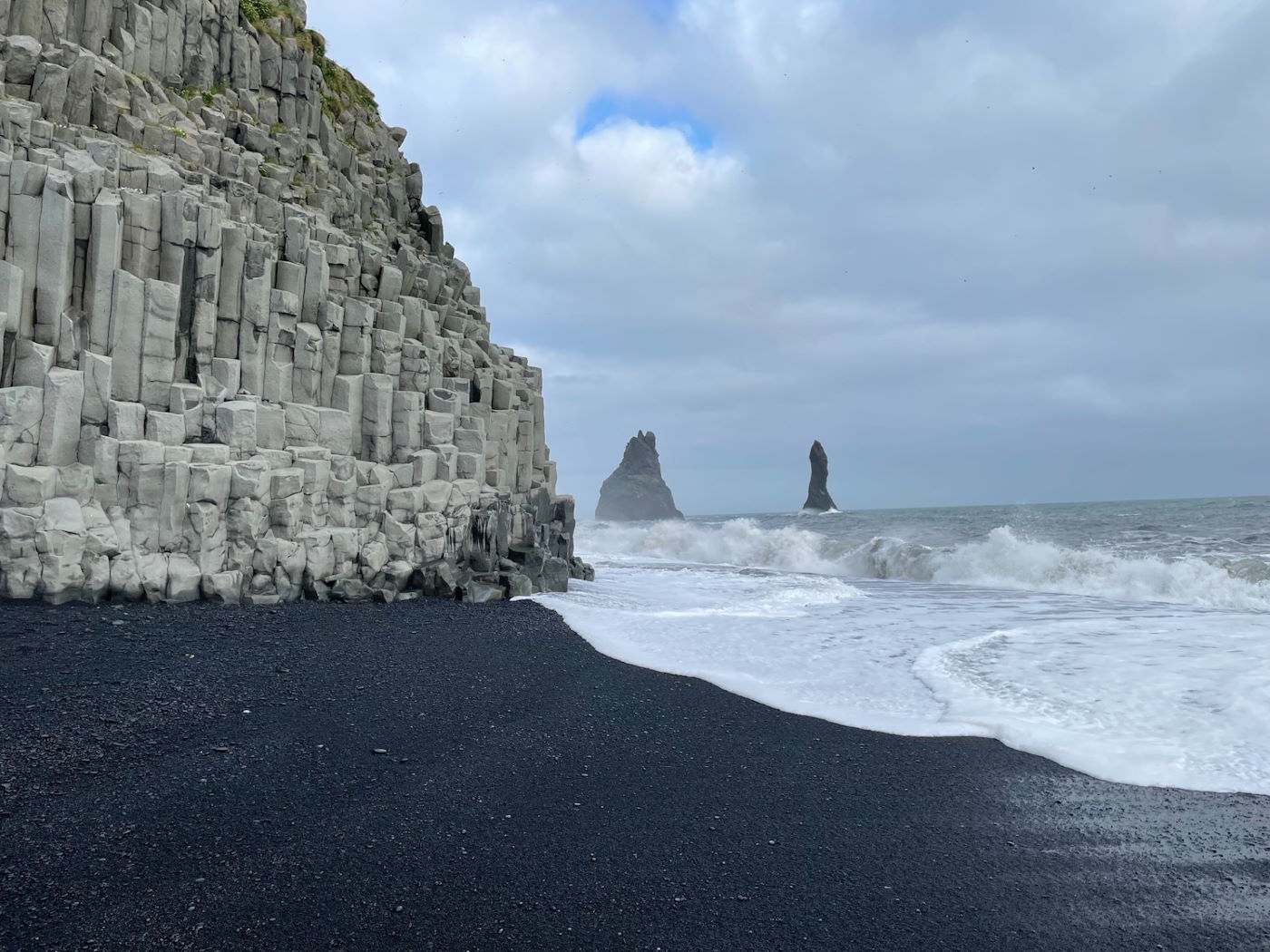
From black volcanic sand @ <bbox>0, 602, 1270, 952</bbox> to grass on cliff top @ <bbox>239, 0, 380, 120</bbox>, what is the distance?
61.5ft

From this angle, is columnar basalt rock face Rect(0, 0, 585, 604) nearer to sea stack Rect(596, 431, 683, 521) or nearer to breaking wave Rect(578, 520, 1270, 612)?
breaking wave Rect(578, 520, 1270, 612)

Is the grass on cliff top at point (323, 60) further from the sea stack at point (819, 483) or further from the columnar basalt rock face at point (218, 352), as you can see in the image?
the sea stack at point (819, 483)

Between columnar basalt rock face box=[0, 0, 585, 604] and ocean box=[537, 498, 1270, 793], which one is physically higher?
columnar basalt rock face box=[0, 0, 585, 604]

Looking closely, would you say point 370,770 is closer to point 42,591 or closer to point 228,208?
point 42,591

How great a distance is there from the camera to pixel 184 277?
1370 cm

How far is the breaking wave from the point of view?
19.4 meters

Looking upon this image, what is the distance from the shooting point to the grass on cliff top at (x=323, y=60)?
65.5 ft

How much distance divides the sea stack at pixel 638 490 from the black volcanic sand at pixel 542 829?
96.2 metres

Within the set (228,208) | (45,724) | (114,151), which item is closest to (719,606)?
(45,724)

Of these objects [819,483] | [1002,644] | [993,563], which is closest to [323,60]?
[1002,644]

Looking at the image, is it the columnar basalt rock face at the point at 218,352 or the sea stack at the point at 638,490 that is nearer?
the columnar basalt rock face at the point at 218,352

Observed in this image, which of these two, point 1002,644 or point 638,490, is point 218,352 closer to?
point 1002,644

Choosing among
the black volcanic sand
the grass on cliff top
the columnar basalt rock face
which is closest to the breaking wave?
the columnar basalt rock face

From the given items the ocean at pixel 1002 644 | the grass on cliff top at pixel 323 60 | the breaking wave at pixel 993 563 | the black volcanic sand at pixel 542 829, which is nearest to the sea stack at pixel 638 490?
the breaking wave at pixel 993 563
